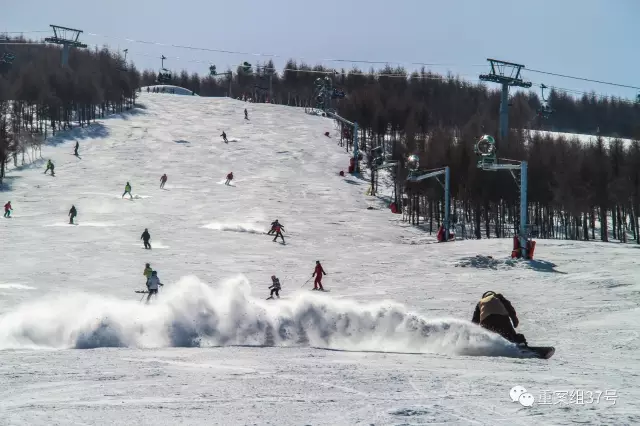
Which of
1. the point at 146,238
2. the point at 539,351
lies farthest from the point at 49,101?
the point at 539,351

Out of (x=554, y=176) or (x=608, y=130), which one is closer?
(x=554, y=176)

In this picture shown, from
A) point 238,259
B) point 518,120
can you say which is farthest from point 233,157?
point 518,120

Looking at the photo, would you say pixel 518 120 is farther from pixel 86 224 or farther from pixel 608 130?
pixel 86 224

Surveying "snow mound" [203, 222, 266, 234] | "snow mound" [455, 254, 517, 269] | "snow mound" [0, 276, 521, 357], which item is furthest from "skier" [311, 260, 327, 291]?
"snow mound" [203, 222, 266, 234]

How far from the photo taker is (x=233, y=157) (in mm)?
77938

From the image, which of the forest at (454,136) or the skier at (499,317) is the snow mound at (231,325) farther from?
the forest at (454,136)

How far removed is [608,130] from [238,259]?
436ft

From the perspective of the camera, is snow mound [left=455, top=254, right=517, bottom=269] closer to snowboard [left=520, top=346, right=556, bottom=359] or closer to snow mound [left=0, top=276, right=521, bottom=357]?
snow mound [left=0, top=276, right=521, bottom=357]

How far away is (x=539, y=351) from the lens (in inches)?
513

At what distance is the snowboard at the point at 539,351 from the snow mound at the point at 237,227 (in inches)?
1329

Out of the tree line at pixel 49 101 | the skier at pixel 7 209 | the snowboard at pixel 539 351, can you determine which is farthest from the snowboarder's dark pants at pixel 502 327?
the tree line at pixel 49 101

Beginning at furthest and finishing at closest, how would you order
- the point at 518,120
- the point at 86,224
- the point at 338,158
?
1. the point at 518,120
2. the point at 338,158
3. the point at 86,224

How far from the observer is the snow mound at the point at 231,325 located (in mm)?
14305

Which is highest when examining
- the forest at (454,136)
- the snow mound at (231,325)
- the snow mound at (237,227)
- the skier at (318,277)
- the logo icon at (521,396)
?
the forest at (454,136)
